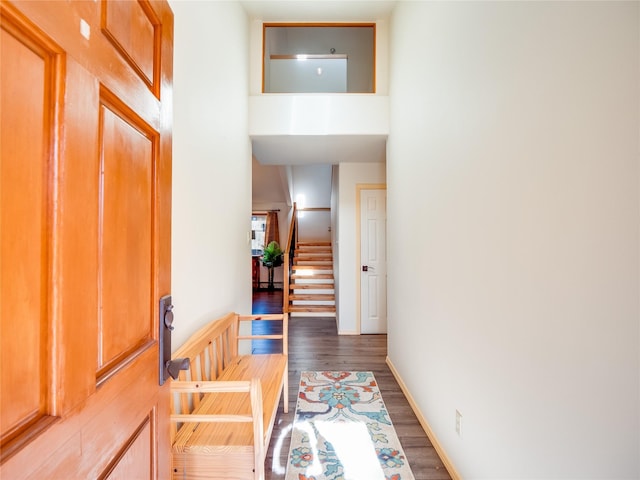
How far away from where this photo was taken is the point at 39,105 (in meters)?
0.46

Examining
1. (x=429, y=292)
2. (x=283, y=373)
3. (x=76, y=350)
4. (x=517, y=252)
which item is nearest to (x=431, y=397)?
(x=429, y=292)

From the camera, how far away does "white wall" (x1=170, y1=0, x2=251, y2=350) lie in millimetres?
1567

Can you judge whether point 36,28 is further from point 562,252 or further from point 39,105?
point 562,252

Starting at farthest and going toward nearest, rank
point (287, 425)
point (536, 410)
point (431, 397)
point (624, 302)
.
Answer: point (287, 425)
point (431, 397)
point (536, 410)
point (624, 302)

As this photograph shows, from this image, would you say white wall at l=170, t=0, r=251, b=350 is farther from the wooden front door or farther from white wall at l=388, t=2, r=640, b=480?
white wall at l=388, t=2, r=640, b=480

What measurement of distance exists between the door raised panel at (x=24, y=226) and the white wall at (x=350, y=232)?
382 cm

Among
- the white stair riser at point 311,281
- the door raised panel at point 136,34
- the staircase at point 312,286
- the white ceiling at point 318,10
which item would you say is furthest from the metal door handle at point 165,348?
the white stair riser at point 311,281

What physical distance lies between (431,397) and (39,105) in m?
2.26

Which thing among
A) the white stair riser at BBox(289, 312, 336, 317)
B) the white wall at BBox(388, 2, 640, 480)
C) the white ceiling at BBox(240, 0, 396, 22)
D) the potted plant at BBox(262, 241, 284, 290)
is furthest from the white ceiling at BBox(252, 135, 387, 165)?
the potted plant at BBox(262, 241, 284, 290)

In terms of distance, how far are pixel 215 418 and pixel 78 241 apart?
0.97 m

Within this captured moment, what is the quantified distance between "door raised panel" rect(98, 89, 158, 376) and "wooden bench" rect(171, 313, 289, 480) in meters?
0.58

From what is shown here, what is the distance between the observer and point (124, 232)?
27.9 inches

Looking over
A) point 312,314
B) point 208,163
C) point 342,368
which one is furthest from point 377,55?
point 312,314

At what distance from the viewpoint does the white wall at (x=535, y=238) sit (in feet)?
2.52
